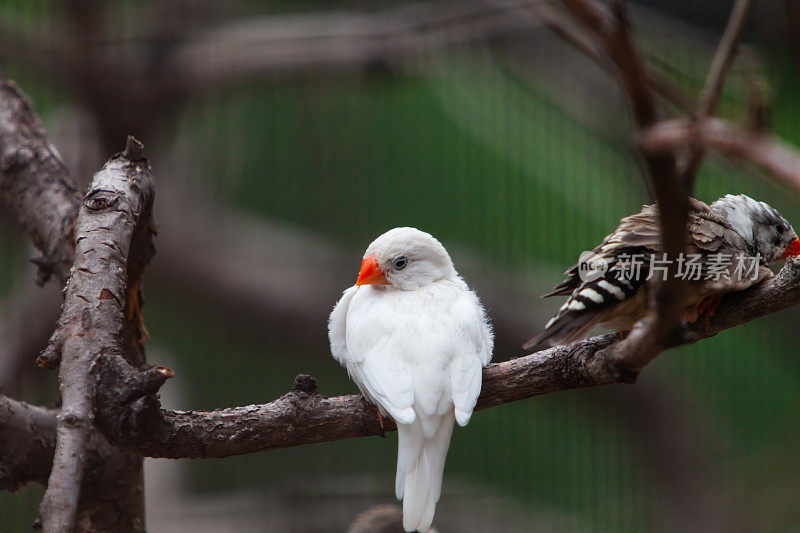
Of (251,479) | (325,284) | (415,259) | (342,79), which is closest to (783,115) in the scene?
(342,79)

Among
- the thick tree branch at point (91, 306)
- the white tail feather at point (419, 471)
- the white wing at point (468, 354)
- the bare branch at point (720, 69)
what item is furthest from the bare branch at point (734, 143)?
the white tail feather at point (419, 471)

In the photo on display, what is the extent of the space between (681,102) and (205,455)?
1176mm

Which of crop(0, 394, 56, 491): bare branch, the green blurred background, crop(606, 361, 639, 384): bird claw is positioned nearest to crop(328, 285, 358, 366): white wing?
crop(0, 394, 56, 491): bare branch

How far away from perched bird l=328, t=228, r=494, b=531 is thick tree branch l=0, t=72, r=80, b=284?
745 mm

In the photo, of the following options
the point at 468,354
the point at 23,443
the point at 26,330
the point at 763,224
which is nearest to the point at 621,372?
the point at 468,354

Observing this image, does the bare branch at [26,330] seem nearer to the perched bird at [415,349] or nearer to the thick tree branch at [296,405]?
the perched bird at [415,349]

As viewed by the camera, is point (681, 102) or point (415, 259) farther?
point (415, 259)

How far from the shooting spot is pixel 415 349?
5.72ft

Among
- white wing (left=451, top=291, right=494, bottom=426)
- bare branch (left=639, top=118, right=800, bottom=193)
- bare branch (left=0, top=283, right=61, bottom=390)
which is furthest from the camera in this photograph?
bare branch (left=0, top=283, right=61, bottom=390)

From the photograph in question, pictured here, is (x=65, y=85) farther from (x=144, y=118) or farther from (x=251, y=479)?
(x=251, y=479)

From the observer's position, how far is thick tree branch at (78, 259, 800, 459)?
1.36 metres

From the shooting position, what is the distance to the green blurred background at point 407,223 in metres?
4.25

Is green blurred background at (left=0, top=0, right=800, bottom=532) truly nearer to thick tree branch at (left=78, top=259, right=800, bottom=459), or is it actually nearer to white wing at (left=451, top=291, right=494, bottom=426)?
white wing at (left=451, top=291, right=494, bottom=426)

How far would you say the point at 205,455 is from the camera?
1.54 meters
